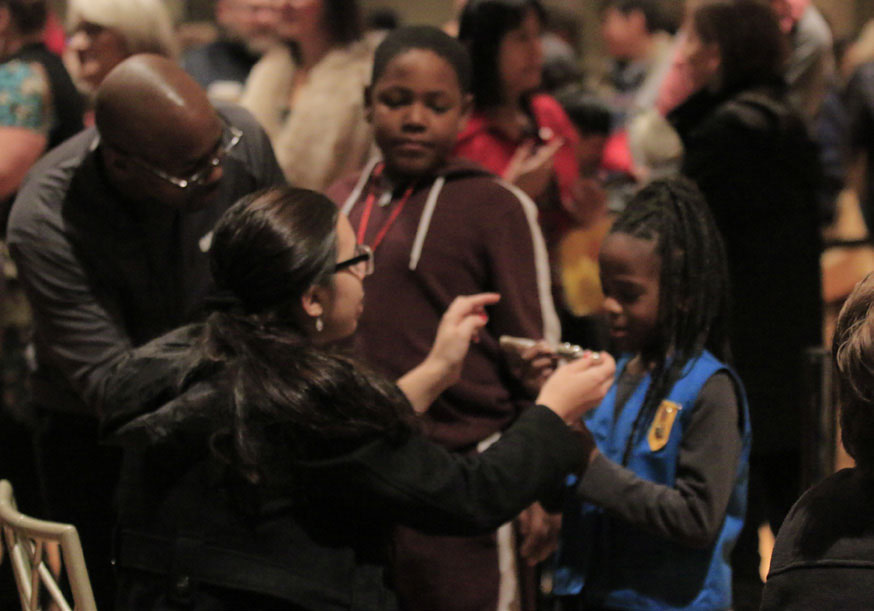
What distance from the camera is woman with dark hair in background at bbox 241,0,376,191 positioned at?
303 centimetres

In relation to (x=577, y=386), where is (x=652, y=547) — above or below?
below

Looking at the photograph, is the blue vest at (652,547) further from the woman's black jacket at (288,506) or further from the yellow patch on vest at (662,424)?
the woman's black jacket at (288,506)

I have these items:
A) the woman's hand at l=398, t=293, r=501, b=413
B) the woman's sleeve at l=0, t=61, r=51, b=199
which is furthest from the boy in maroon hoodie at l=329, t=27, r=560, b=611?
the woman's sleeve at l=0, t=61, r=51, b=199

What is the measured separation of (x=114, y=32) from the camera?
8.58 feet

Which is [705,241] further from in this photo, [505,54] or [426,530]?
[505,54]

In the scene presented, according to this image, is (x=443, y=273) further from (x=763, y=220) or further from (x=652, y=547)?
(x=763, y=220)

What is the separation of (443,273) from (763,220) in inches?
38.9

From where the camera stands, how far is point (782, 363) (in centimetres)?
277

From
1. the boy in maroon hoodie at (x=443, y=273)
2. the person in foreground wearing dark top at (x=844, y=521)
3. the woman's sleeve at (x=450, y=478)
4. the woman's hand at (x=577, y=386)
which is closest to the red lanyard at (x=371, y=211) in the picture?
the boy in maroon hoodie at (x=443, y=273)

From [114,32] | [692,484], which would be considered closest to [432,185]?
[692,484]

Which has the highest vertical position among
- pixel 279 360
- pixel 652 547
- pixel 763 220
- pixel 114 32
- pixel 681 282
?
pixel 114 32

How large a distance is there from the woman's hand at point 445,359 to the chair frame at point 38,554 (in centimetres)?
62

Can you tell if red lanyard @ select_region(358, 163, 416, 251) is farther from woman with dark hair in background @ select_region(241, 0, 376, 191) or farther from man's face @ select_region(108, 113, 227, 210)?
woman with dark hair in background @ select_region(241, 0, 376, 191)

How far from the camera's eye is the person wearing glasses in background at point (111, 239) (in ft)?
6.72
